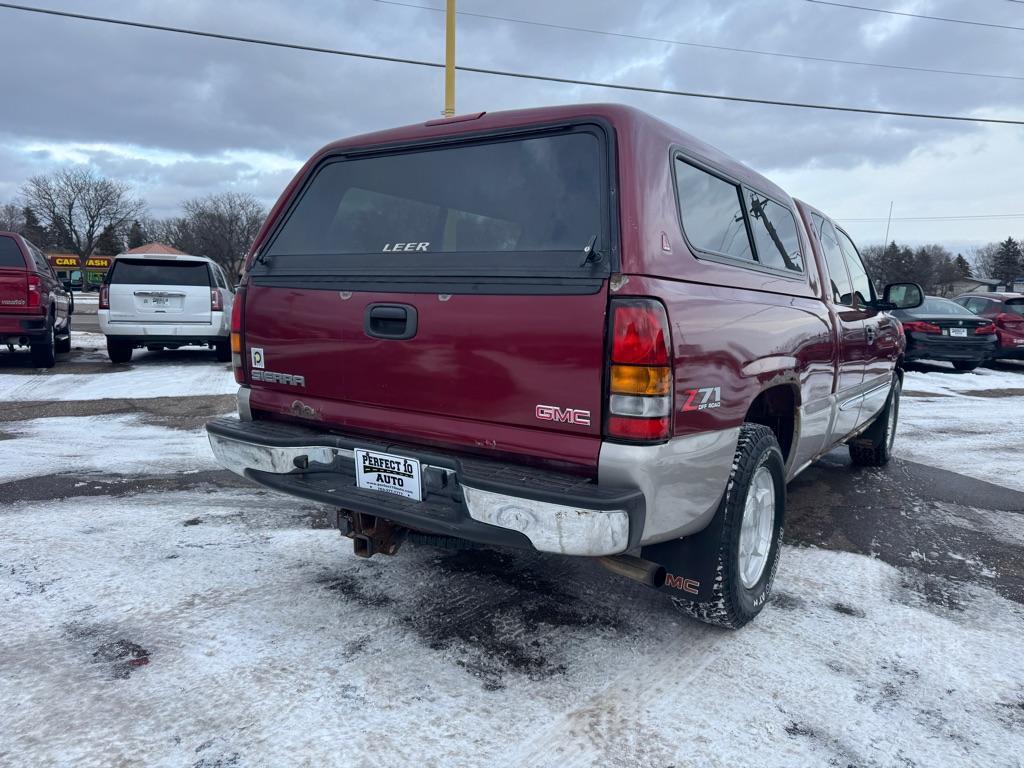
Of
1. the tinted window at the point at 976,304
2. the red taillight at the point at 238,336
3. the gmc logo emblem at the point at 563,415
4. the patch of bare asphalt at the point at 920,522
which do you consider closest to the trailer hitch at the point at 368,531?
the red taillight at the point at 238,336

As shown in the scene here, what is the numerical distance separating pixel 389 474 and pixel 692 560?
117cm

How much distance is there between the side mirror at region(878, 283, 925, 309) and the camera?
5.20m

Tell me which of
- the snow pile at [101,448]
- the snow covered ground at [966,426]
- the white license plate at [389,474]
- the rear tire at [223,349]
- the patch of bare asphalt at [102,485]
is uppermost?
the white license plate at [389,474]

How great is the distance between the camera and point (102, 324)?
992 centimetres

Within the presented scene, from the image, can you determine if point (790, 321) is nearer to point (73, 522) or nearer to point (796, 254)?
point (796, 254)

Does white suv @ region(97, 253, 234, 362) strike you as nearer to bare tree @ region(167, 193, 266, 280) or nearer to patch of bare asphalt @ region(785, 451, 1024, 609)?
patch of bare asphalt @ region(785, 451, 1024, 609)

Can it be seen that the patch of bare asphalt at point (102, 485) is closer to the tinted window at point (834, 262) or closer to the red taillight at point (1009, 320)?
the tinted window at point (834, 262)

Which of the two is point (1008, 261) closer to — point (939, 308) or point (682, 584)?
point (939, 308)

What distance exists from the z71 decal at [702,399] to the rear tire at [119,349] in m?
9.98

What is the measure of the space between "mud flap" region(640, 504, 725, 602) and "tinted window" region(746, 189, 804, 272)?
53.2 inches

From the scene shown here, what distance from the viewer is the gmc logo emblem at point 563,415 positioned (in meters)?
2.28

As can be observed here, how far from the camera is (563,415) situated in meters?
2.31

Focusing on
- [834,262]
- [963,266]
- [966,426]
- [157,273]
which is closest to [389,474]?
[834,262]

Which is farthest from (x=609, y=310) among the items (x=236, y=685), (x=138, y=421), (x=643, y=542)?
(x=138, y=421)
